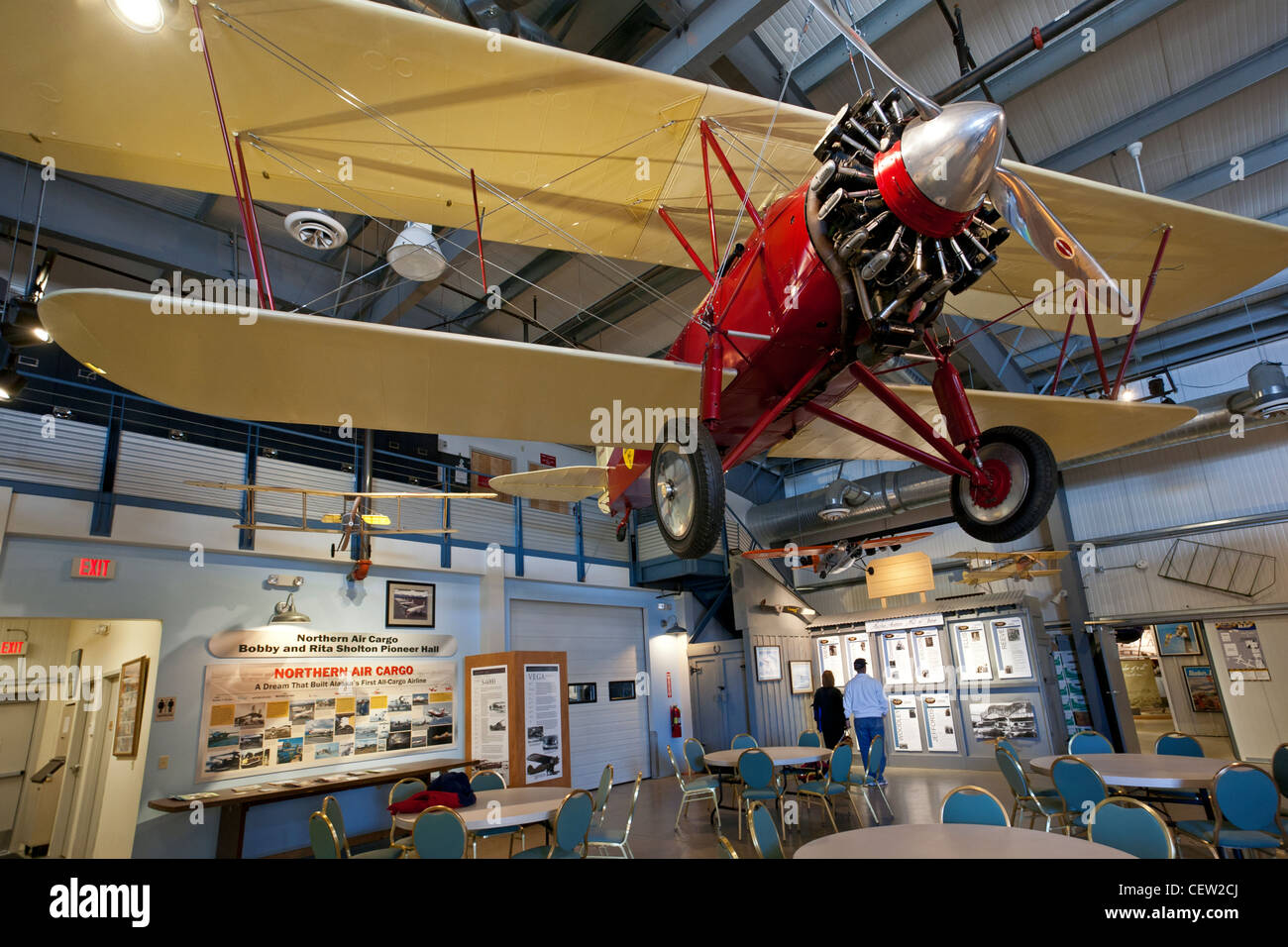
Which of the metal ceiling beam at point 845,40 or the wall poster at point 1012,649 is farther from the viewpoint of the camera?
the wall poster at point 1012,649

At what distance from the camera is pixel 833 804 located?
8.06m

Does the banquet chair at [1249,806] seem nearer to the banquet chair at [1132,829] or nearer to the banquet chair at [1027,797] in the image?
the banquet chair at [1027,797]

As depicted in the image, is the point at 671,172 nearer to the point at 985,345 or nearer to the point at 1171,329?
the point at 985,345

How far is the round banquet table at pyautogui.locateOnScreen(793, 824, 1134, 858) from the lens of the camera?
8.98 feet

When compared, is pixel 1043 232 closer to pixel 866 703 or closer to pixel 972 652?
pixel 866 703

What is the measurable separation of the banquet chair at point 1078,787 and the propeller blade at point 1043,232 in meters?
3.17

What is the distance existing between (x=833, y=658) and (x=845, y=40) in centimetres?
1060

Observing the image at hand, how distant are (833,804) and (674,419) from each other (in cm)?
684

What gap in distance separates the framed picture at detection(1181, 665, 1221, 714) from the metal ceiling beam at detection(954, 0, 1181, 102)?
10.3 meters

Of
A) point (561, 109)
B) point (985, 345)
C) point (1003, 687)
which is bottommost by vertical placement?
point (1003, 687)

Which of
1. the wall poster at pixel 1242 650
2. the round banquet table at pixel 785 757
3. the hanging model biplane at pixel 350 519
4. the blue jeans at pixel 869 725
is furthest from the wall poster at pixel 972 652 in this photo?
the hanging model biplane at pixel 350 519

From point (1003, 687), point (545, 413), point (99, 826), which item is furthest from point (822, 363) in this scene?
point (1003, 687)

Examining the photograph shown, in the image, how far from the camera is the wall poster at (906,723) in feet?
36.9

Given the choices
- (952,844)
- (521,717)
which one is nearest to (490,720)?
(521,717)
